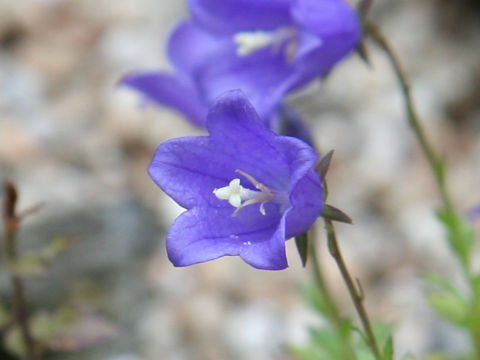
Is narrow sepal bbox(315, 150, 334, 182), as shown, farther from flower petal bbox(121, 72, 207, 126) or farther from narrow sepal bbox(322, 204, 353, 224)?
flower petal bbox(121, 72, 207, 126)

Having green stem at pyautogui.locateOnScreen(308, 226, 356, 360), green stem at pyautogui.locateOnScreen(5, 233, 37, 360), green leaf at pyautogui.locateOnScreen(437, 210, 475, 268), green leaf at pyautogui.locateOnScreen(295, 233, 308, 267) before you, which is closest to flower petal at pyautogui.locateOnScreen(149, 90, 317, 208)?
green leaf at pyautogui.locateOnScreen(295, 233, 308, 267)

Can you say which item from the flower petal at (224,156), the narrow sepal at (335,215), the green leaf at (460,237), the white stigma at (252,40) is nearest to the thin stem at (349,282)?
the narrow sepal at (335,215)

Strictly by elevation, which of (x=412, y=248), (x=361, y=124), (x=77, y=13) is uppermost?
(x=77, y=13)

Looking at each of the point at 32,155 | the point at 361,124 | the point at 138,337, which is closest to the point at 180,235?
the point at 138,337

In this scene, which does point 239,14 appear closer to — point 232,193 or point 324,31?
point 324,31

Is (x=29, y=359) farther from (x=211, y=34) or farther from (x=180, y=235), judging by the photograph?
(x=211, y=34)

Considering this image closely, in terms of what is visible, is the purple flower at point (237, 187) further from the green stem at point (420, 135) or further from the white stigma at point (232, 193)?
the green stem at point (420, 135)
